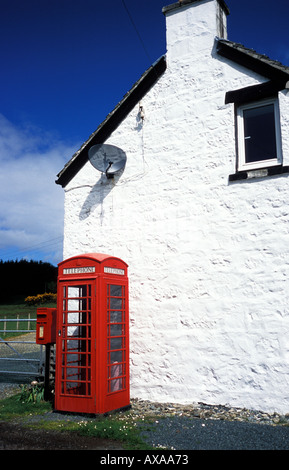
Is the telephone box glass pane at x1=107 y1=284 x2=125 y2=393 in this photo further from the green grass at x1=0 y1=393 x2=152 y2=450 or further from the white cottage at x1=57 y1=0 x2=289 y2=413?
the white cottage at x1=57 y1=0 x2=289 y2=413

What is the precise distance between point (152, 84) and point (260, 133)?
2597 mm

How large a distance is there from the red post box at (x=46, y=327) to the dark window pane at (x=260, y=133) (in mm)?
4645

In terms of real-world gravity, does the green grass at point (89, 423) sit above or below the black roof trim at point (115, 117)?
below

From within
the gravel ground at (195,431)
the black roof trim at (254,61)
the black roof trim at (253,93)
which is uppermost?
the black roof trim at (254,61)

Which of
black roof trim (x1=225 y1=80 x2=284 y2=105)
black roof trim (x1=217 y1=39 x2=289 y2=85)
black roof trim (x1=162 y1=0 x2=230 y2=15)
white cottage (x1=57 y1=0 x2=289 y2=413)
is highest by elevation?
black roof trim (x1=162 y1=0 x2=230 y2=15)

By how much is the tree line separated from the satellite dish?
46142 mm

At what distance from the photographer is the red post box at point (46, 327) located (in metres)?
7.76

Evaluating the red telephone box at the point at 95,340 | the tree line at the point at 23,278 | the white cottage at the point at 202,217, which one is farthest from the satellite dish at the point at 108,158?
the tree line at the point at 23,278

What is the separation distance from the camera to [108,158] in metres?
8.76

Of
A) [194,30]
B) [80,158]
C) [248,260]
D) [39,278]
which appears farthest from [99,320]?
[39,278]

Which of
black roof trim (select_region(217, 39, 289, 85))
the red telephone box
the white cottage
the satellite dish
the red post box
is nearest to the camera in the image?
the red telephone box

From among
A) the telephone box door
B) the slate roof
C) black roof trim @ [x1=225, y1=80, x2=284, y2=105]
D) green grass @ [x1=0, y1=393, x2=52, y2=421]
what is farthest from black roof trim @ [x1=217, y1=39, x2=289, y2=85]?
green grass @ [x1=0, y1=393, x2=52, y2=421]

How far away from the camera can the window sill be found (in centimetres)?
688

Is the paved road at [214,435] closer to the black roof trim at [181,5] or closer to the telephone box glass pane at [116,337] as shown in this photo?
the telephone box glass pane at [116,337]
